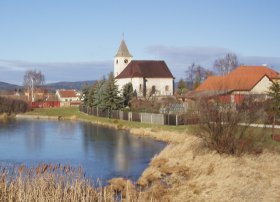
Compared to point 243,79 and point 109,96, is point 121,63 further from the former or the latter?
point 243,79

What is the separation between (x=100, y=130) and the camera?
4669 centimetres

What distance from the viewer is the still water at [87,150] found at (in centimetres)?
2431

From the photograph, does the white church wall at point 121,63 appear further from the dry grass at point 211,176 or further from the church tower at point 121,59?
the dry grass at point 211,176

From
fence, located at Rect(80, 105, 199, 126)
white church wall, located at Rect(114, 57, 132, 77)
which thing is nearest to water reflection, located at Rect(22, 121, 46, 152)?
fence, located at Rect(80, 105, 199, 126)

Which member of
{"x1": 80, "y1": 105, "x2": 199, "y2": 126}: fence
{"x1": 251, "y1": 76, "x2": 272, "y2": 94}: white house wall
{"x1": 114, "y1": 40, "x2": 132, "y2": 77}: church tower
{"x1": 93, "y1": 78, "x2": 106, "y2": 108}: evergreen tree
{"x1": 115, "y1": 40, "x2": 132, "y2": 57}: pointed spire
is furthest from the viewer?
{"x1": 115, "y1": 40, "x2": 132, "y2": 57}: pointed spire

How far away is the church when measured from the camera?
3130 inches

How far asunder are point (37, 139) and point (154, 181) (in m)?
21.5

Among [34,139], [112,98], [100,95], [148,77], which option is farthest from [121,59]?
[34,139]

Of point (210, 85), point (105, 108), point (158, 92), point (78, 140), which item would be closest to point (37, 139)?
point (78, 140)

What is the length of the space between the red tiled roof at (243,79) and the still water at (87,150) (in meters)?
17.3

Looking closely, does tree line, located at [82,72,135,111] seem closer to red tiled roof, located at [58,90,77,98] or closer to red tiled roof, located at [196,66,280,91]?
red tiled roof, located at [196,66,280,91]

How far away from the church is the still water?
3356 centimetres

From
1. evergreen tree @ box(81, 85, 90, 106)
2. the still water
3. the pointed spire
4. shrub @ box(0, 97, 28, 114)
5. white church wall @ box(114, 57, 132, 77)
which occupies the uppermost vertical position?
the pointed spire

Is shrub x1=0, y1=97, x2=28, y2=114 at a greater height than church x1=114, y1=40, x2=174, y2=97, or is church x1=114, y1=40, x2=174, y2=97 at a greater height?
church x1=114, y1=40, x2=174, y2=97
